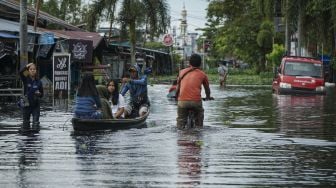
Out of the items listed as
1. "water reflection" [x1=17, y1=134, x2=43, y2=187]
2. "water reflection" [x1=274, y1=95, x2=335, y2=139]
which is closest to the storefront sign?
"water reflection" [x1=274, y1=95, x2=335, y2=139]

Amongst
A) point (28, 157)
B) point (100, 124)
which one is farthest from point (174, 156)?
point (100, 124)

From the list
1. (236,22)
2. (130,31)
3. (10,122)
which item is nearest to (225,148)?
(10,122)

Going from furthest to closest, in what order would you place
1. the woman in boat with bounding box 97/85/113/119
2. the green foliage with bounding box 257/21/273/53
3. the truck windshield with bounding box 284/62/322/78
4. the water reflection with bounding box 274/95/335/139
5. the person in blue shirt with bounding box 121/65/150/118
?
1. the green foliage with bounding box 257/21/273/53
2. the truck windshield with bounding box 284/62/322/78
3. the person in blue shirt with bounding box 121/65/150/118
4. the water reflection with bounding box 274/95/335/139
5. the woman in boat with bounding box 97/85/113/119

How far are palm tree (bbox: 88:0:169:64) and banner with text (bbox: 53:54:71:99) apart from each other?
11177 millimetres

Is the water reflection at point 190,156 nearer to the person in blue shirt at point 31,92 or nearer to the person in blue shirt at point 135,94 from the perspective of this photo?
the person in blue shirt at point 135,94

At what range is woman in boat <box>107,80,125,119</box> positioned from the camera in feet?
54.8

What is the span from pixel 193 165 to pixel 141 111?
7287 millimetres

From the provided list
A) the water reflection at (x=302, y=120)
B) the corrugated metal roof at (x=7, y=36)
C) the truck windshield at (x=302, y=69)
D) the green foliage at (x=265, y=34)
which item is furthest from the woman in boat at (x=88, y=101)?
the green foliage at (x=265, y=34)

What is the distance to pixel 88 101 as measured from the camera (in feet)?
49.9

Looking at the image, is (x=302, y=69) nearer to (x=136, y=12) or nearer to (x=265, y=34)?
(x=136, y=12)

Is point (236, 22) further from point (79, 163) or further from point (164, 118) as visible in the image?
point (79, 163)

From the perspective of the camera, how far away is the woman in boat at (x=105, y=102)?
15.7 m

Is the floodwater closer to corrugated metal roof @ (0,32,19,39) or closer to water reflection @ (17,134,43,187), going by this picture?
water reflection @ (17,134,43,187)

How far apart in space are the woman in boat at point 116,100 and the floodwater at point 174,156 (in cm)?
90
